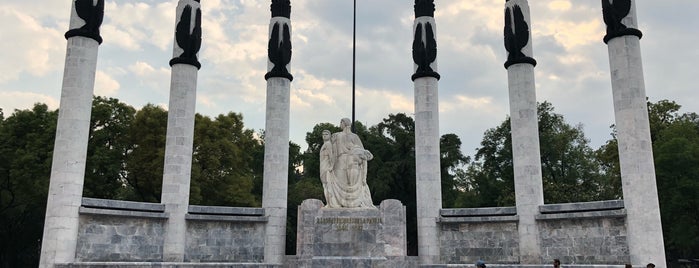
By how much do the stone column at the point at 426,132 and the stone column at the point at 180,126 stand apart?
8.42 m

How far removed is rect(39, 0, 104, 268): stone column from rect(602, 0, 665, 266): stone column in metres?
17.2

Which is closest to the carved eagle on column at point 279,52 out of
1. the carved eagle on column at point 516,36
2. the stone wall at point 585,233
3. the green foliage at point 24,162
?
the carved eagle on column at point 516,36

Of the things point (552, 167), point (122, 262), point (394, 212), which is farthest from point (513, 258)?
point (552, 167)

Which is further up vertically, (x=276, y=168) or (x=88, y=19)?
(x=88, y=19)

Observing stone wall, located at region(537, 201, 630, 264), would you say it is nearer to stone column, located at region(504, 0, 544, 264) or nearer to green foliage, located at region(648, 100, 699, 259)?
stone column, located at region(504, 0, 544, 264)

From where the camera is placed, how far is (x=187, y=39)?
20453 mm

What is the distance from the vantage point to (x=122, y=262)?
1705 cm

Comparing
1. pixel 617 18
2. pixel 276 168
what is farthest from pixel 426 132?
pixel 617 18

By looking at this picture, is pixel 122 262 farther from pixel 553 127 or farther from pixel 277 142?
pixel 553 127

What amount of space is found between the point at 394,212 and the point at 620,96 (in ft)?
26.6

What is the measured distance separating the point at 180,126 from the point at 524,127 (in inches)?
485

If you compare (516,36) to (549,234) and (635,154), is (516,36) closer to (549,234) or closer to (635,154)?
(635,154)

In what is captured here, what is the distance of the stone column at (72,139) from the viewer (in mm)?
16531

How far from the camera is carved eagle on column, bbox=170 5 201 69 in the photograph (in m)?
20.3
